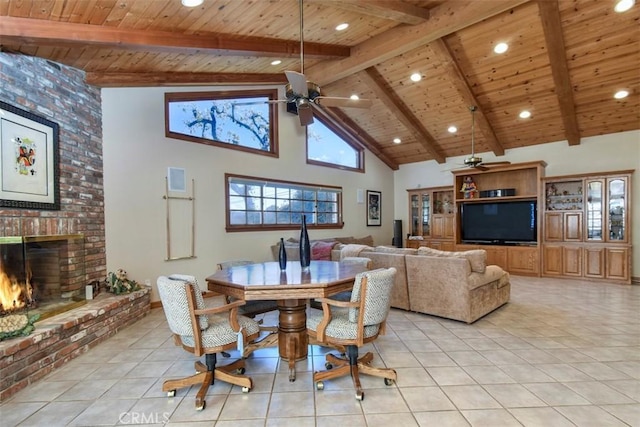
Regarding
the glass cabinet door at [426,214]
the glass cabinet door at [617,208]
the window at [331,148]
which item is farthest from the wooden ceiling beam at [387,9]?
the glass cabinet door at [426,214]

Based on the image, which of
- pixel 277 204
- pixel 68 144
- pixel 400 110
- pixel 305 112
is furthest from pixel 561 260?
pixel 68 144

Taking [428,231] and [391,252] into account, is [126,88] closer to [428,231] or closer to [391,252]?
[391,252]

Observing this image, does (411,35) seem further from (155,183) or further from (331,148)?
(155,183)

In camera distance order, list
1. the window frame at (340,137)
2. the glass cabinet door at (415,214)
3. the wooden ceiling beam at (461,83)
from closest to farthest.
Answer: the wooden ceiling beam at (461,83), the window frame at (340,137), the glass cabinet door at (415,214)

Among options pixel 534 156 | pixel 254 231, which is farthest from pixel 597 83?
pixel 254 231

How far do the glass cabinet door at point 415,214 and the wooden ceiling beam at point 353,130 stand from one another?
4.09 ft

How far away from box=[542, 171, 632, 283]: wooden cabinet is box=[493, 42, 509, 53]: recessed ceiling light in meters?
3.11

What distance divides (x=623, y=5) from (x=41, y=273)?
7.23m

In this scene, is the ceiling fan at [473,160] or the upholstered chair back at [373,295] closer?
the upholstered chair back at [373,295]

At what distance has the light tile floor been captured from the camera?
2.11 meters

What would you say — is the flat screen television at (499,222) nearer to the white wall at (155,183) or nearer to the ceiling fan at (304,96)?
the white wall at (155,183)

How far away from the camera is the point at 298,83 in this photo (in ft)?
9.85

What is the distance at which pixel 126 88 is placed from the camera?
444 centimetres

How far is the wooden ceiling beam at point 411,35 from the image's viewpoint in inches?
153
